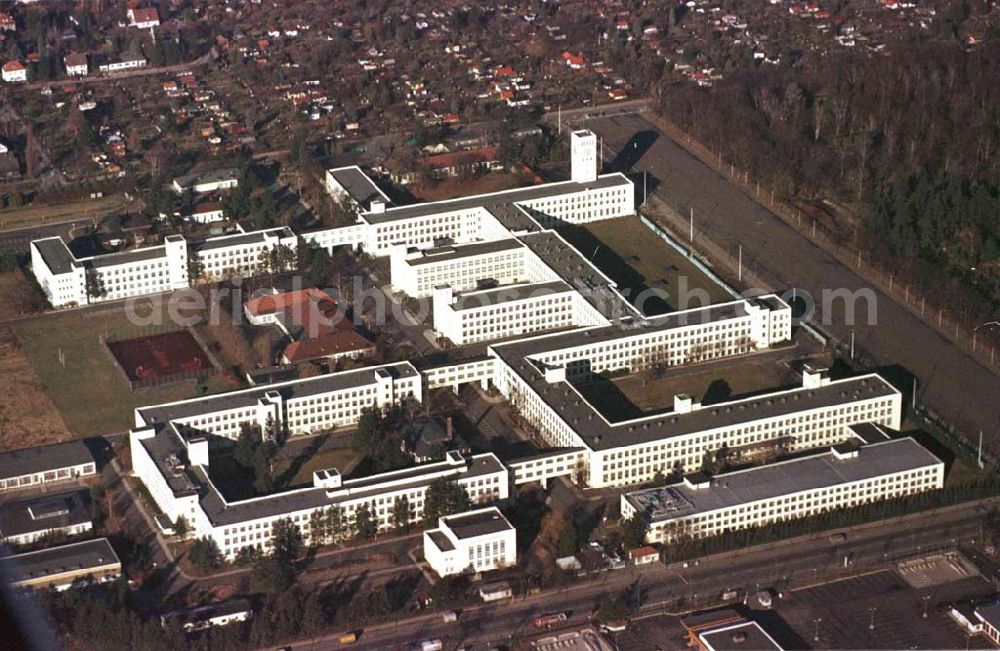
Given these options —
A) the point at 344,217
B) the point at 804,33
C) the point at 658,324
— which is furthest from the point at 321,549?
the point at 804,33

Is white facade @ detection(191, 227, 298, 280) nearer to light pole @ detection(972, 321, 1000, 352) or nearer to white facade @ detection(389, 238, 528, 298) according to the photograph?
white facade @ detection(389, 238, 528, 298)

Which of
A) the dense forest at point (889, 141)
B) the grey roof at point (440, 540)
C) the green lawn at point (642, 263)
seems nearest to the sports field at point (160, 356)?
the grey roof at point (440, 540)

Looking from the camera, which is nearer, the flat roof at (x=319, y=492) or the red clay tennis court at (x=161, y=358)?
the flat roof at (x=319, y=492)

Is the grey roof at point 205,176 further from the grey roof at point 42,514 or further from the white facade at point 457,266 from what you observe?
the grey roof at point 42,514

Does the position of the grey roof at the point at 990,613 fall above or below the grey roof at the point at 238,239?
above

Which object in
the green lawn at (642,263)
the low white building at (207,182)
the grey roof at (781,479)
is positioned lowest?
the low white building at (207,182)

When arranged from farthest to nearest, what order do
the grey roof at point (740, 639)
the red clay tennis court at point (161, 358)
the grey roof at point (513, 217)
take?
the grey roof at point (513, 217)
the red clay tennis court at point (161, 358)
the grey roof at point (740, 639)
